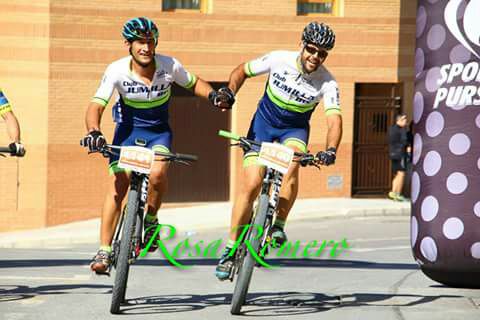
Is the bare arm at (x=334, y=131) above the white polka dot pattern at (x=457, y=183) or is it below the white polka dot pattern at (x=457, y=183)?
above

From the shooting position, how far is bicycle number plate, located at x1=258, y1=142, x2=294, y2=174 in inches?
385

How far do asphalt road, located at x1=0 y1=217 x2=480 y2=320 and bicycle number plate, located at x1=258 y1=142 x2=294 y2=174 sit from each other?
113cm

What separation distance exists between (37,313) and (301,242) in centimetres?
954

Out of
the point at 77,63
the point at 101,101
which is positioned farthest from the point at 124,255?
the point at 77,63

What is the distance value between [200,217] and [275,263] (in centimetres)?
924

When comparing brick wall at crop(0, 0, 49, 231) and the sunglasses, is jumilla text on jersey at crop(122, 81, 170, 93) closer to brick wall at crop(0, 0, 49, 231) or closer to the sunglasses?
the sunglasses

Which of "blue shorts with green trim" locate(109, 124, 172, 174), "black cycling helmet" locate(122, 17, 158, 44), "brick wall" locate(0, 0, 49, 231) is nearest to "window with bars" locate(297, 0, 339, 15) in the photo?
"brick wall" locate(0, 0, 49, 231)

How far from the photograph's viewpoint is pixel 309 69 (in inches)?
410

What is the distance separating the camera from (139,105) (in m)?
10.3

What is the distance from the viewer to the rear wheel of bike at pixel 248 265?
9453 millimetres

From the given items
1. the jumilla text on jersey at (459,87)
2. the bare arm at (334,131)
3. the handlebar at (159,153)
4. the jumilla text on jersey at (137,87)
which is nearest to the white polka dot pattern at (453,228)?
the jumilla text on jersey at (459,87)

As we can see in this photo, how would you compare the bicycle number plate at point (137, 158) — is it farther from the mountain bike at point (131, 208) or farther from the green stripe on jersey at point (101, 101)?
the green stripe on jersey at point (101, 101)

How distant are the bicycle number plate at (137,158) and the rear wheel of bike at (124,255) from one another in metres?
0.18

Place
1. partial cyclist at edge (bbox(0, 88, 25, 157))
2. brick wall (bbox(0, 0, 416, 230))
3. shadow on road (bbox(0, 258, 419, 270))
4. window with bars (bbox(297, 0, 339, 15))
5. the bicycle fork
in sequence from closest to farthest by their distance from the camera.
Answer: the bicycle fork, partial cyclist at edge (bbox(0, 88, 25, 157)), shadow on road (bbox(0, 258, 419, 270)), brick wall (bbox(0, 0, 416, 230)), window with bars (bbox(297, 0, 339, 15))
